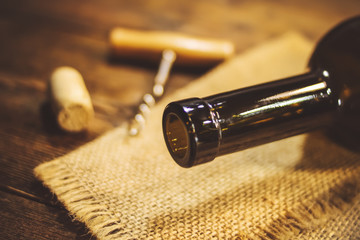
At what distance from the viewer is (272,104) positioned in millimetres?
531

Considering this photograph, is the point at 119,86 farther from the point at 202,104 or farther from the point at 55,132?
the point at 202,104

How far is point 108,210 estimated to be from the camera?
56 centimetres

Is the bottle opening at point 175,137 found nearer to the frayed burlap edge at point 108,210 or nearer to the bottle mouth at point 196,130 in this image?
the bottle mouth at point 196,130

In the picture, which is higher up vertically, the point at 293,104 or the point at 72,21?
the point at 72,21

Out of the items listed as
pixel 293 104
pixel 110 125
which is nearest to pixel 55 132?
pixel 110 125

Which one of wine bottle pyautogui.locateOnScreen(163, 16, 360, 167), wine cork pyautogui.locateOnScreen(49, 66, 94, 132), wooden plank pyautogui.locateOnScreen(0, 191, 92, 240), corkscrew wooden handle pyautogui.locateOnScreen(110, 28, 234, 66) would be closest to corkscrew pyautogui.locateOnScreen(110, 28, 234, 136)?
corkscrew wooden handle pyautogui.locateOnScreen(110, 28, 234, 66)

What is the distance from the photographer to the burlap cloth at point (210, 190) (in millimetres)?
557

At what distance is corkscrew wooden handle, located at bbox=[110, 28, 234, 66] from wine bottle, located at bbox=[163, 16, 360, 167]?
353mm

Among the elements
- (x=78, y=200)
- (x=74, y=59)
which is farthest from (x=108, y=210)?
(x=74, y=59)

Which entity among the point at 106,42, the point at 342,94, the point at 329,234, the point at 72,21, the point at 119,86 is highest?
the point at 72,21

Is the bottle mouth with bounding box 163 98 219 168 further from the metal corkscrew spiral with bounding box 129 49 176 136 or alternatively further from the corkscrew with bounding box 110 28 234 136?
the corkscrew with bounding box 110 28 234 136

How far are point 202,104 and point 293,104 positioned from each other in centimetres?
15

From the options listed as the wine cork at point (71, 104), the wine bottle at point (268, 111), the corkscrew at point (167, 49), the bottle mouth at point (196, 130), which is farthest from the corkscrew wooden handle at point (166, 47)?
the bottle mouth at point (196, 130)

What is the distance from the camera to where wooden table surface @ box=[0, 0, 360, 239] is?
575mm
